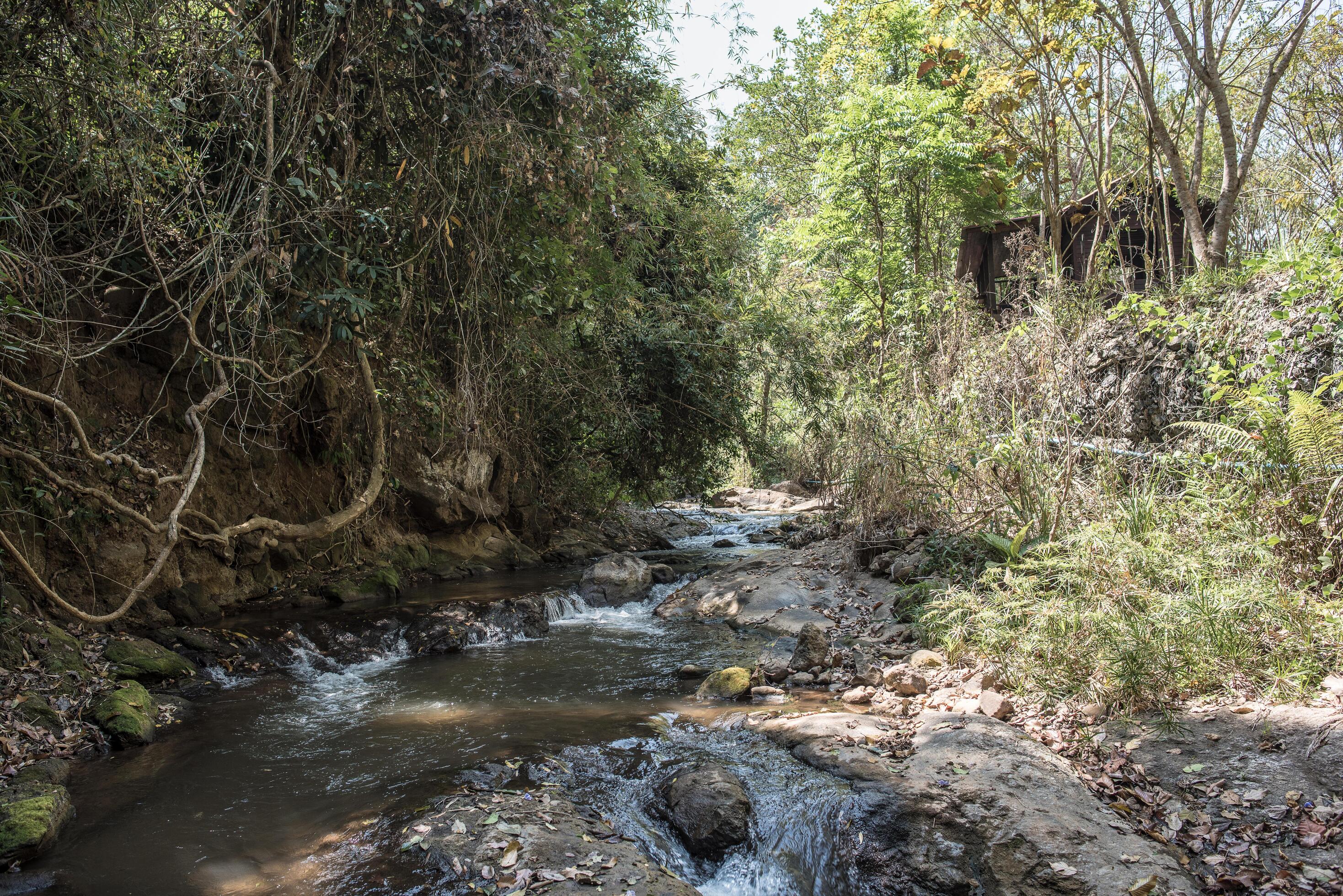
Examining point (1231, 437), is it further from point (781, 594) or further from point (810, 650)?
point (781, 594)

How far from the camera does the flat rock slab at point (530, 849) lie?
3307 mm

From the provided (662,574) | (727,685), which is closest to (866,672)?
(727,685)

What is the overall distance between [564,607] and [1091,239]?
1027cm

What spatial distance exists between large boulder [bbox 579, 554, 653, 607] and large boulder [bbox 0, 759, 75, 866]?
608cm

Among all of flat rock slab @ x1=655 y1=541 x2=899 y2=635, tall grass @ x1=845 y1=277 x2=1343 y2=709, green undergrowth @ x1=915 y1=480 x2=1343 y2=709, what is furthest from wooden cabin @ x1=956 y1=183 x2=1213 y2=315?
flat rock slab @ x1=655 y1=541 x2=899 y2=635

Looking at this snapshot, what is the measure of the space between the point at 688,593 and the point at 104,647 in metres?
5.79

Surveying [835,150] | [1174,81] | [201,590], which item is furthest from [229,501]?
[1174,81]

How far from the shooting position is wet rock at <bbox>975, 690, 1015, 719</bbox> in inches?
183

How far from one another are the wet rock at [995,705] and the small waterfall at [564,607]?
5.17 m

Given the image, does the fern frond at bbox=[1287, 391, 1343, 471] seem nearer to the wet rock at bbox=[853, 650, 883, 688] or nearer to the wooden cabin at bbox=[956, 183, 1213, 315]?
the wet rock at bbox=[853, 650, 883, 688]

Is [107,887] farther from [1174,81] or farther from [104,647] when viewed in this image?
[1174,81]

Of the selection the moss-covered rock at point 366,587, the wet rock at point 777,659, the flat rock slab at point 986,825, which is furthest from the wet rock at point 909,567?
the moss-covered rock at point 366,587

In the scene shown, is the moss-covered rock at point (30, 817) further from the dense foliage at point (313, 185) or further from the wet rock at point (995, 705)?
the wet rock at point (995, 705)

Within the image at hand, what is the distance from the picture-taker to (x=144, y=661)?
5.80 meters
